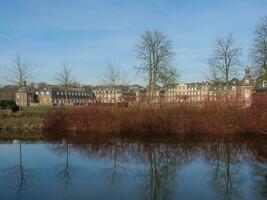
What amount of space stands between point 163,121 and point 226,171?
14288 mm

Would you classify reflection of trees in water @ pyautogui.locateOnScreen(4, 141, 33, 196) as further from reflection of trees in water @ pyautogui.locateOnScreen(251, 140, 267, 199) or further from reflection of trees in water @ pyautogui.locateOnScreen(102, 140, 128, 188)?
reflection of trees in water @ pyautogui.locateOnScreen(251, 140, 267, 199)

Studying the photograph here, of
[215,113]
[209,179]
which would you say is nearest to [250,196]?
[209,179]

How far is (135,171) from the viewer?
13.6 metres

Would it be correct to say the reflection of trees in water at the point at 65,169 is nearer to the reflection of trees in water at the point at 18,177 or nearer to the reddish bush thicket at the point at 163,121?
the reflection of trees in water at the point at 18,177

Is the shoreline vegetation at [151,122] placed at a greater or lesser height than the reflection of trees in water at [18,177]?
greater

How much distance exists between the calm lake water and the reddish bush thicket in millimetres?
5688

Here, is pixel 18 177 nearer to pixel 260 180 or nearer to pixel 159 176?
pixel 159 176

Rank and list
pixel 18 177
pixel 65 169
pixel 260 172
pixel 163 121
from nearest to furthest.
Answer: pixel 18 177 → pixel 260 172 → pixel 65 169 → pixel 163 121

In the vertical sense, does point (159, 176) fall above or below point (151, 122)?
below

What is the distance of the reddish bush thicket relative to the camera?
87.7 feet

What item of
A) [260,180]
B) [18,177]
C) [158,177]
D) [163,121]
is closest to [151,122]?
[163,121]

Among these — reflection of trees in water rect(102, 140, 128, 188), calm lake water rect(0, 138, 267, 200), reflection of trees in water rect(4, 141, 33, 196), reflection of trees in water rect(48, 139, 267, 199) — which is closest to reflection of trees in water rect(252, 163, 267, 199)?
calm lake water rect(0, 138, 267, 200)

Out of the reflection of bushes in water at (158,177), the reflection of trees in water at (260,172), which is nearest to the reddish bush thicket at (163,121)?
the reflection of trees in water at (260,172)

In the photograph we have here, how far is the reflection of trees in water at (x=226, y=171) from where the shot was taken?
10698mm
